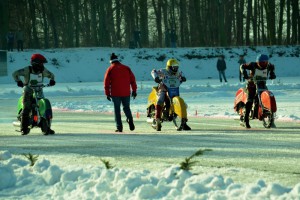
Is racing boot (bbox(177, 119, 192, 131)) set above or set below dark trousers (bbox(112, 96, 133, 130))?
below

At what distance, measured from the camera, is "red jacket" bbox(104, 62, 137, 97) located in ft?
57.8

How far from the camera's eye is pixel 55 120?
2291 centimetres

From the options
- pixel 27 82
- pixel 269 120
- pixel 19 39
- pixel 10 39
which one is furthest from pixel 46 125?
pixel 19 39

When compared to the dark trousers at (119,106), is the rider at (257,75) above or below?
above

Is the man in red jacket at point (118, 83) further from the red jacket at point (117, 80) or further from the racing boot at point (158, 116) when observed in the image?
the racing boot at point (158, 116)

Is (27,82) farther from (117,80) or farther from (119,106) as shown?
(119,106)

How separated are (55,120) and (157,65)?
3819 cm

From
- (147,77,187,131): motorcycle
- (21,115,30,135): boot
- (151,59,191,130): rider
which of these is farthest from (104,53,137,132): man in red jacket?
(21,115,30,135): boot

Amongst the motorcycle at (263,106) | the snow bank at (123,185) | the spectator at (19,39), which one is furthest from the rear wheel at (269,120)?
the spectator at (19,39)

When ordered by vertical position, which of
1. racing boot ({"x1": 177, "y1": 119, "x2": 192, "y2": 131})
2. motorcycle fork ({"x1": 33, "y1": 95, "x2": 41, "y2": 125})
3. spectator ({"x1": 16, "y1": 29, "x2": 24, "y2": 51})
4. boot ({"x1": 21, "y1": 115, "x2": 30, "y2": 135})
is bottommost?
racing boot ({"x1": 177, "y1": 119, "x2": 192, "y2": 131})

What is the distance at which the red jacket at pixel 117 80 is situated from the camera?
694 inches

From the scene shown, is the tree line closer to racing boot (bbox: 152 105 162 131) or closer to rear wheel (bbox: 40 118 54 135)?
racing boot (bbox: 152 105 162 131)

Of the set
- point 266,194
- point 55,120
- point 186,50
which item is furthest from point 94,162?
point 186,50

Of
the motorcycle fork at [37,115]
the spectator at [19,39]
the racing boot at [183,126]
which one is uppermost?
the spectator at [19,39]
